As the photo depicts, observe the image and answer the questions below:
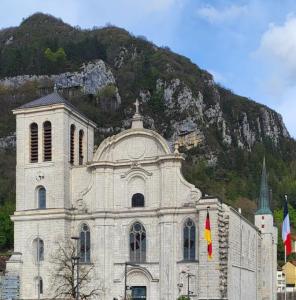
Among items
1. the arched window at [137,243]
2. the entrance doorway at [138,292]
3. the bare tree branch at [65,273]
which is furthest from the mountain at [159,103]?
the entrance doorway at [138,292]

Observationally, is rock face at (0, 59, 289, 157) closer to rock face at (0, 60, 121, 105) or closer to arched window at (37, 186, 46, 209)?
rock face at (0, 60, 121, 105)

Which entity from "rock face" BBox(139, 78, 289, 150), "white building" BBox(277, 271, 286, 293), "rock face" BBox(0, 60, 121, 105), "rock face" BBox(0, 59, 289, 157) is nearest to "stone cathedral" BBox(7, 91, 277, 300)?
"white building" BBox(277, 271, 286, 293)

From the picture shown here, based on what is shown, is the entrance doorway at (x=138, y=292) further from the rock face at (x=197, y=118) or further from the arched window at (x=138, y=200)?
the rock face at (x=197, y=118)

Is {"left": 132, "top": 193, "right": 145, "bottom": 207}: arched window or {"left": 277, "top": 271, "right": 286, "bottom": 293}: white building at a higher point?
{"left": 132, "top": 193, "right": 145, "bottom": 207}: arched window

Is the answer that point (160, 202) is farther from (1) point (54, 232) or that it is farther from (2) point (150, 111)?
(2) point (150, 111)

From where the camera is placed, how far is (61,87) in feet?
542

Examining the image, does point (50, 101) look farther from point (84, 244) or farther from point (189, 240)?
point (189, 240)

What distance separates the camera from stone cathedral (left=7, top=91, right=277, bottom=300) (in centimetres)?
4916

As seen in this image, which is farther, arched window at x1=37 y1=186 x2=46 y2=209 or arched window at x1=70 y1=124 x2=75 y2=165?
arched window at x1=70 y1=124 x2=75 y2=165

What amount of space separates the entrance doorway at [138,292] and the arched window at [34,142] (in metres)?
12.6

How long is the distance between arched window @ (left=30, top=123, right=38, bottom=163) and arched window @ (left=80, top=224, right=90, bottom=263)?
6.65 metres

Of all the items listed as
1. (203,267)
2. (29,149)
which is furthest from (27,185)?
(203,267)

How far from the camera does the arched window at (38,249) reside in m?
52.2

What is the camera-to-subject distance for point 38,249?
52219 mm
